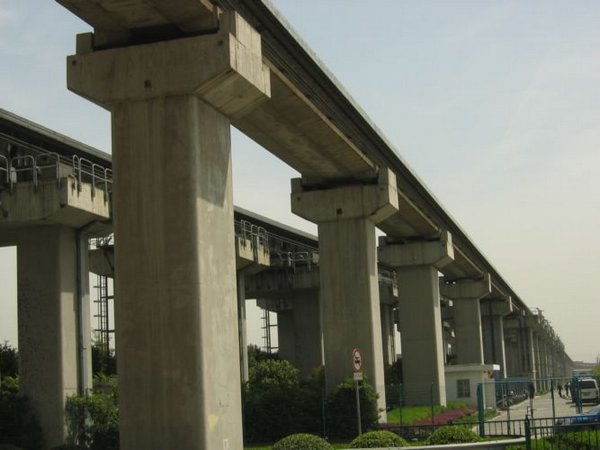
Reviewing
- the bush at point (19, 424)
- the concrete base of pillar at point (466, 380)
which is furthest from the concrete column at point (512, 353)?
the bush at point (19, 424)

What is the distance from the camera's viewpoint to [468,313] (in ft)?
251

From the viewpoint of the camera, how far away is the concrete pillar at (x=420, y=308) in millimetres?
53062

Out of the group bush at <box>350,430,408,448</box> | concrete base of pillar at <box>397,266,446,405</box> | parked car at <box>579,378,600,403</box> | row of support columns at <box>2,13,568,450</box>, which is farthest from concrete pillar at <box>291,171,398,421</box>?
parked car at <box>579,378,600,403</box>

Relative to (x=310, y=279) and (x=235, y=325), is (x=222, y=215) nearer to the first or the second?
(x=235, y=325)

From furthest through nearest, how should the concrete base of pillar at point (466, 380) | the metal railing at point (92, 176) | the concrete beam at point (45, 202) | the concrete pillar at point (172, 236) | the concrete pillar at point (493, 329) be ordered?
the concrete pillar at point (493, 329), the concrete base of pillar at point (466, 380), the metal railing at point (92, 176), the concrete beam at point (45, 202), the concrete pillar at point (172, 236)

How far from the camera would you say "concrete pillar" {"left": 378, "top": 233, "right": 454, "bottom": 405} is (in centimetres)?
5306

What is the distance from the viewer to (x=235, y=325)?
74.8 ft

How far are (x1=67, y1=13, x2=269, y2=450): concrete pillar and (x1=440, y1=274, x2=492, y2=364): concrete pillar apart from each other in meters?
55.5

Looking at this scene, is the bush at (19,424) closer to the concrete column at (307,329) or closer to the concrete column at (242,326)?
the concrete column at (242,326)

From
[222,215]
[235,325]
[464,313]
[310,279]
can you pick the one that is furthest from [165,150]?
[464,313]

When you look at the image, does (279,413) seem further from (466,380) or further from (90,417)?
(466,380)

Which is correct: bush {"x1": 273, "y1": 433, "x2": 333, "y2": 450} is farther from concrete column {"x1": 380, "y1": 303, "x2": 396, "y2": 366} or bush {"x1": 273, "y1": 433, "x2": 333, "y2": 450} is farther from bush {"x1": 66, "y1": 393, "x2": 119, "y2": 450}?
concrete column {"x1": 380, "y1": 303, "x2": 396, "y2": 366}

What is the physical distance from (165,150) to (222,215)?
6.88 feet

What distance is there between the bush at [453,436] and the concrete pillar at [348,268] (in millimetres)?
13512
